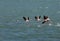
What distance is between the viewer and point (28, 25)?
928 inches

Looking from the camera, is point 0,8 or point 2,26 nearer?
point 2,26

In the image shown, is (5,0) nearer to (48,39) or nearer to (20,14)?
(20,14)

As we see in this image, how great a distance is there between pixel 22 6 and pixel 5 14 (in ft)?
15.5

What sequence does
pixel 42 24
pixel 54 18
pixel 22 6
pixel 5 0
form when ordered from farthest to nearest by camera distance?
1. pixel 5 0
2. pixel 22 6
3. pixel 54 18
4. pixel 42 24

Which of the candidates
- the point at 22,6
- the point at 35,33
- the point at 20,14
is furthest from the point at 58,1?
the point at 35,33

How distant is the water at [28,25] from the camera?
20484 millimetres

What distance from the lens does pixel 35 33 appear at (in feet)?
70.4

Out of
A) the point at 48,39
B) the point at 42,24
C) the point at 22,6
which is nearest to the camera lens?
the point at 48,39

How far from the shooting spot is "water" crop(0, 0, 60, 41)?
2048 cm

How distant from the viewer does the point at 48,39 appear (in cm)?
1983

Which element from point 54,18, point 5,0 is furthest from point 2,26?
point 5,0

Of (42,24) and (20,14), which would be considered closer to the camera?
(42,24)

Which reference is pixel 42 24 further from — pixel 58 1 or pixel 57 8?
pixel 58 1

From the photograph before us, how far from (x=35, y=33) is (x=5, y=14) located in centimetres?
868
